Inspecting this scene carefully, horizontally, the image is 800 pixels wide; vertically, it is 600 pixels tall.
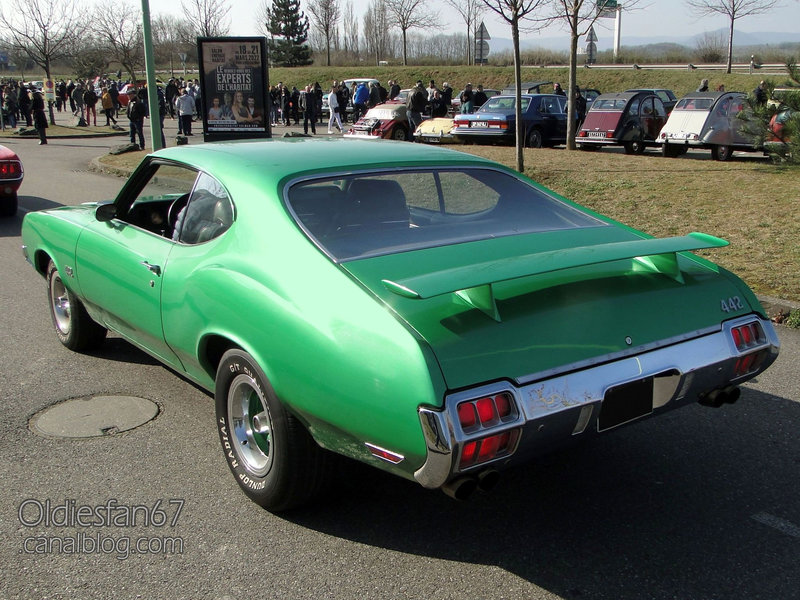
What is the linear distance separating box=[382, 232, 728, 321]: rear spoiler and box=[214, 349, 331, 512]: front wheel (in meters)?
0.74

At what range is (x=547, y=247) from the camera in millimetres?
3342

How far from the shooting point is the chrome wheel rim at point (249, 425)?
3.32 metres

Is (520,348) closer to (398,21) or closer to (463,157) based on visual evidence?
(463,157)

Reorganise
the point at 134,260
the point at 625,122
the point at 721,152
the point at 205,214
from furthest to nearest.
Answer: the point at 625,122 < the point at 721,152 < the point at 134,260 < the point at 205,214

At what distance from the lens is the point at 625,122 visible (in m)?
Answer: 18.2

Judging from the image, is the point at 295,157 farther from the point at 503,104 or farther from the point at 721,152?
the point at 503,104

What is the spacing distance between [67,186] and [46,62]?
23636mm

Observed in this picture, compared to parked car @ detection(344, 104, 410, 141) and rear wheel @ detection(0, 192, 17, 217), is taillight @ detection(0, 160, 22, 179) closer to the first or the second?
rear wheel @ detection(0, 192, 17, 217)

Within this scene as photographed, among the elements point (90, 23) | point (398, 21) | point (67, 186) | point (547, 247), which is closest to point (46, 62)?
point (90, 23)

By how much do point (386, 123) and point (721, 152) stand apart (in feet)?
28.9

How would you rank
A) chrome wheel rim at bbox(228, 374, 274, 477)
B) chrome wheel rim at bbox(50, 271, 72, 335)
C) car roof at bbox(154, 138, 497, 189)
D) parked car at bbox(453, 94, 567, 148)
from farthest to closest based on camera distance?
parked car at bbox(453, 94, 567, 148) < chrome wheel rim at bbox(50, 271, 72, 335) < car roof at bbox(154, 138, 497, 189) < chrome wheel rim at bbox(228, 374, 274, 477)

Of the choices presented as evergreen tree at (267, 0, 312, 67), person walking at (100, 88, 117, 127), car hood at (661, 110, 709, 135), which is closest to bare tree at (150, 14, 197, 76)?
evergreen tree at (267, 0, 312, 67)

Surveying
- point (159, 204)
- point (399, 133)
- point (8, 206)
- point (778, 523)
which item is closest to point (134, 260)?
point (159, 204)

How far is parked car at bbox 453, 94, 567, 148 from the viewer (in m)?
19.6
